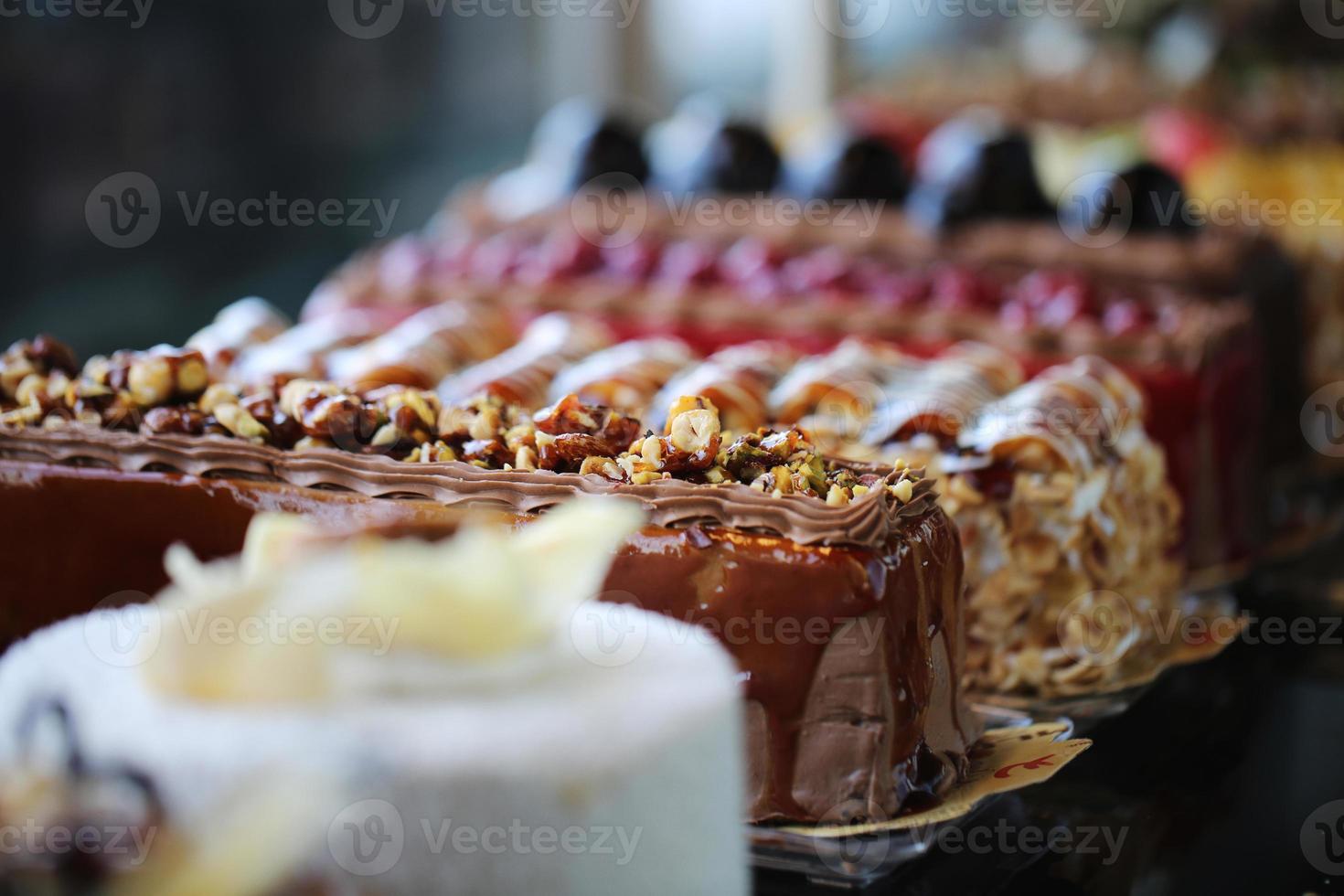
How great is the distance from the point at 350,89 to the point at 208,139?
2.13 ft

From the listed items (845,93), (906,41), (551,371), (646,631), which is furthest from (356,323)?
(906,41)

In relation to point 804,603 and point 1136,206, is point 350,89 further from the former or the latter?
point 804,603

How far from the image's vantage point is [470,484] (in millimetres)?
1868

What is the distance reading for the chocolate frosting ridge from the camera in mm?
1764

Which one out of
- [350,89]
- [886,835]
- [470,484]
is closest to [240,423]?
[470,484]

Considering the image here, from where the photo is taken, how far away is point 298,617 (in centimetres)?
125

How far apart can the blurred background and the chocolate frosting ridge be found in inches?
83.6

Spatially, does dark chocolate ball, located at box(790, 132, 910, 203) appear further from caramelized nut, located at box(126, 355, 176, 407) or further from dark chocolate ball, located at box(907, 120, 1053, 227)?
caramelized nut, located at box(126, 355, 176, 407)

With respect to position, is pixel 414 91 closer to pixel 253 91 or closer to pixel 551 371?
pixel 253 91

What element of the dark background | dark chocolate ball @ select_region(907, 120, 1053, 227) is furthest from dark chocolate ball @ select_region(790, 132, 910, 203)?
the dark background

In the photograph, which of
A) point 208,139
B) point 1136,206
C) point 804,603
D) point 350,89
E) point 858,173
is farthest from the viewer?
point 350,89

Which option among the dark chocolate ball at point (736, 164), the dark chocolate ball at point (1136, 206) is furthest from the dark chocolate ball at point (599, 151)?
the dark chocolate ball at point (1136, 206)

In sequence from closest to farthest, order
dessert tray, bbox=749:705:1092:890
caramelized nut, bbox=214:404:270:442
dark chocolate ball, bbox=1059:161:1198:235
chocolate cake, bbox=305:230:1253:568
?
dessert tray, bbox=749:705:1092:890 < caramelized nut, bbox=214:404:270:442 < chocolate cake, bbox=305:230:1253:568 < dark chocolate ball, bbox=1059:161:1198:235

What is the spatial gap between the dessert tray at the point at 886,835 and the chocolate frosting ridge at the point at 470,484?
0.32m
